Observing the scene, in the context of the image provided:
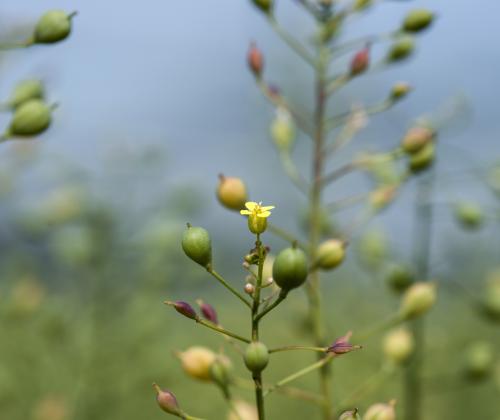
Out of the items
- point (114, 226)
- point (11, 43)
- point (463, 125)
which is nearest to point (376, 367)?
point (463, 125)

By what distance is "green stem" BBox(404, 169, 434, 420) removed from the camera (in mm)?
2287

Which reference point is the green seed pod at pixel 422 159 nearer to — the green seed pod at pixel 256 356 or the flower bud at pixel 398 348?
the flower bud at pixel 398 348

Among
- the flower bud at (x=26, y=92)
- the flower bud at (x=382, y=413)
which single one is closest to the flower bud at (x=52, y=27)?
the flower bud at (x=26, y=92)

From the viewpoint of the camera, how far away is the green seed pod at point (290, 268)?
1125 mm

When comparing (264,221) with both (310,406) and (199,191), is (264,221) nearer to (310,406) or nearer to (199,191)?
(199,191)

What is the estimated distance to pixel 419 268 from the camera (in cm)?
242

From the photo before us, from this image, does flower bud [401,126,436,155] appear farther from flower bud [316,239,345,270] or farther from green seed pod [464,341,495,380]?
green seed pod [464,341,495,380]

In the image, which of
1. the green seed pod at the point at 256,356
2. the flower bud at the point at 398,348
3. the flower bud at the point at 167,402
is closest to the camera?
the green seed pod at the point at 256,356

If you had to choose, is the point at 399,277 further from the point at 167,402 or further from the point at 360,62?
the point at 167,402

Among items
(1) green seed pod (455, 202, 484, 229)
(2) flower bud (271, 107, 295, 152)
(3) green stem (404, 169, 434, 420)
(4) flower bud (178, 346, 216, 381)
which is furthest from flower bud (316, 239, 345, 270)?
(1) green seed pod (455, 202, 484, 229)

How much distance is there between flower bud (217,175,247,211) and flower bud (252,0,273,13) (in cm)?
56

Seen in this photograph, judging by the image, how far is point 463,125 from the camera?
2.61 meters

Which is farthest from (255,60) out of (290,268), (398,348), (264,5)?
(290,268)

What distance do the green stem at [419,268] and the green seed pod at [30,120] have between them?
1228 mm
